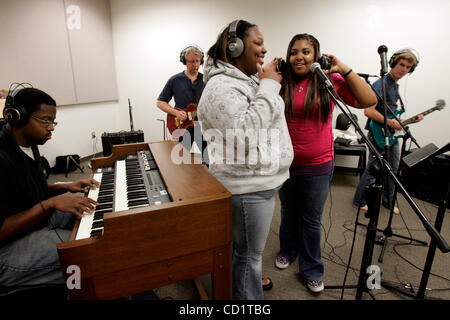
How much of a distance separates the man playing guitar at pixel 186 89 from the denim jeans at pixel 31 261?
1899 millimetres

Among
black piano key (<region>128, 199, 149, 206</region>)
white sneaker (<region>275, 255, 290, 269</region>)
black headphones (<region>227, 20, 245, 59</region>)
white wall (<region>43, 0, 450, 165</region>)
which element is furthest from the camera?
white wall (<region>43, 0, 450, 165</region>)

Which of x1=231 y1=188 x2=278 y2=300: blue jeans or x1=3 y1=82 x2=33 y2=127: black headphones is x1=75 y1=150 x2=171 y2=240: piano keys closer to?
x1=231 y1=188 x2=278 y2=300: blue jeans

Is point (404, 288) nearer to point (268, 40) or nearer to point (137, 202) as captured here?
point (137, 202)

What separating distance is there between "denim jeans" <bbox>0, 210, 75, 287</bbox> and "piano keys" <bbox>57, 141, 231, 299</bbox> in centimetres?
18

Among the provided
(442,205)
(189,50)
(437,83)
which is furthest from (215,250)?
(437,83)

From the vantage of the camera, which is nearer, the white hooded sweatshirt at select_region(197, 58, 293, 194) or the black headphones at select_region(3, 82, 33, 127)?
the white hooded sweatshirt at select_region(197, 58, 293, 194)

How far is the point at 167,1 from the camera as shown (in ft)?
14.3

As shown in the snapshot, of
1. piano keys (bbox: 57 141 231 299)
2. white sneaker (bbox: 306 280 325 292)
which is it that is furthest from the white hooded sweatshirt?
white sneaker (bbox: 306 280 325 292)

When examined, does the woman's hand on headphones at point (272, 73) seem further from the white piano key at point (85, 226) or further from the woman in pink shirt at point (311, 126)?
the white piano key at point (85, 226)

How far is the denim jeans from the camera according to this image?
0.98 meters

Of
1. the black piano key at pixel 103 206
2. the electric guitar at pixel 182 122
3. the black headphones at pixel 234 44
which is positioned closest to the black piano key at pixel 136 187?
the black piano key at pixel 103 206

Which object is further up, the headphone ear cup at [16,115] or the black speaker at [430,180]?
the headphone ear cup at [16,115]

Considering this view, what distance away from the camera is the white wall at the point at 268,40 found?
339cm
